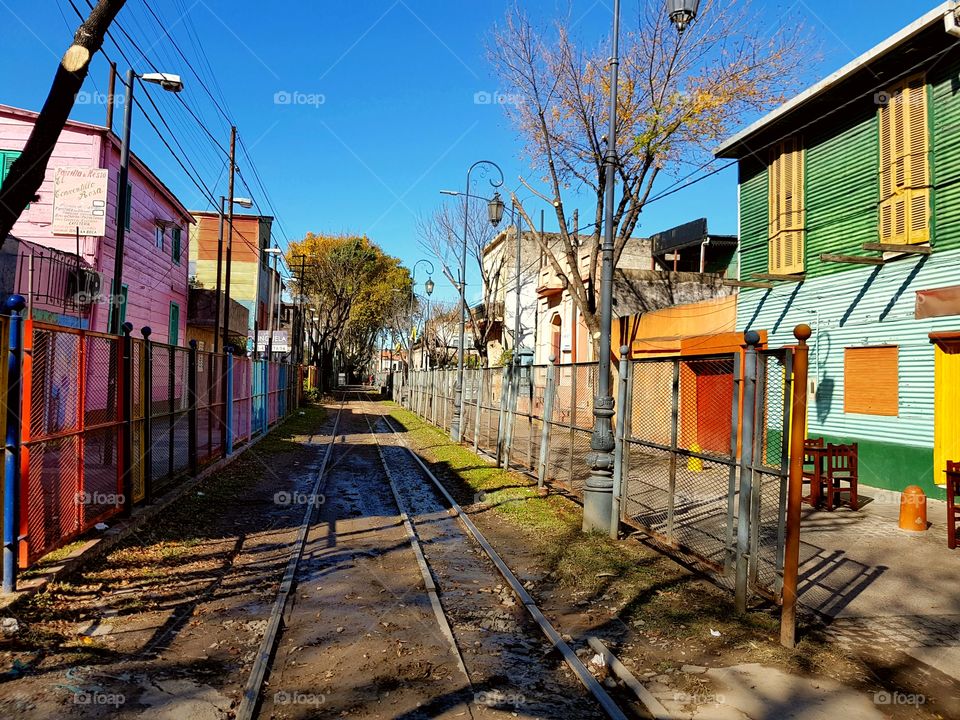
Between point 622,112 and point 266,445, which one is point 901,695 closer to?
point 622,112

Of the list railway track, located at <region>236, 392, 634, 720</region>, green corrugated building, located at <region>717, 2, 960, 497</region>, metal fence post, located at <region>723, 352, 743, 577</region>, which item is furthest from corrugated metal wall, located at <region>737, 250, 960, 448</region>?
railway track, located at <region>236, 392, 634, 720</region>

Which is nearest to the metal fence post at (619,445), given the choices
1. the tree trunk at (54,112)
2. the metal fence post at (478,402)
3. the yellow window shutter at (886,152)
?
the tree trunk at (54,112)

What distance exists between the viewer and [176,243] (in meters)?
26.2

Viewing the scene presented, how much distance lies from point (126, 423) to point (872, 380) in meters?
11.7

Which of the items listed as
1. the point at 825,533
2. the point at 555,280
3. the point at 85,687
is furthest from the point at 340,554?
the point at 555,280

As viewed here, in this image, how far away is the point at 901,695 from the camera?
464 centimetres

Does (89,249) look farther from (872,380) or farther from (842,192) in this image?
(872,380)

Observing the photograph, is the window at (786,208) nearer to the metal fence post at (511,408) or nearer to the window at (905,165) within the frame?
the window at (905,165)

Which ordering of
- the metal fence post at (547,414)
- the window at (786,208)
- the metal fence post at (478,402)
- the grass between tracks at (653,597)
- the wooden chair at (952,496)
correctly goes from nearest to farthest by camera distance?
the grass between tracks at (653,597) → the wooden chair at (952,496) → the metal fence post at (547,414) → the window at (786,208) → the metal fence post at (478,402)

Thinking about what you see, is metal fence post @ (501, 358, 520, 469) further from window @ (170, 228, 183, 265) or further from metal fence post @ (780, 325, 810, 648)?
window @ (170, 228, 183, 265)

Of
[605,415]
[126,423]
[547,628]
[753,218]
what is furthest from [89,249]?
[547,628]

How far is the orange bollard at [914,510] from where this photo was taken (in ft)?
30.9

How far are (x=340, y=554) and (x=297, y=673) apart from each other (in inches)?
131

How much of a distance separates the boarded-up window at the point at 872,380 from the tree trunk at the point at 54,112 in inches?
475
